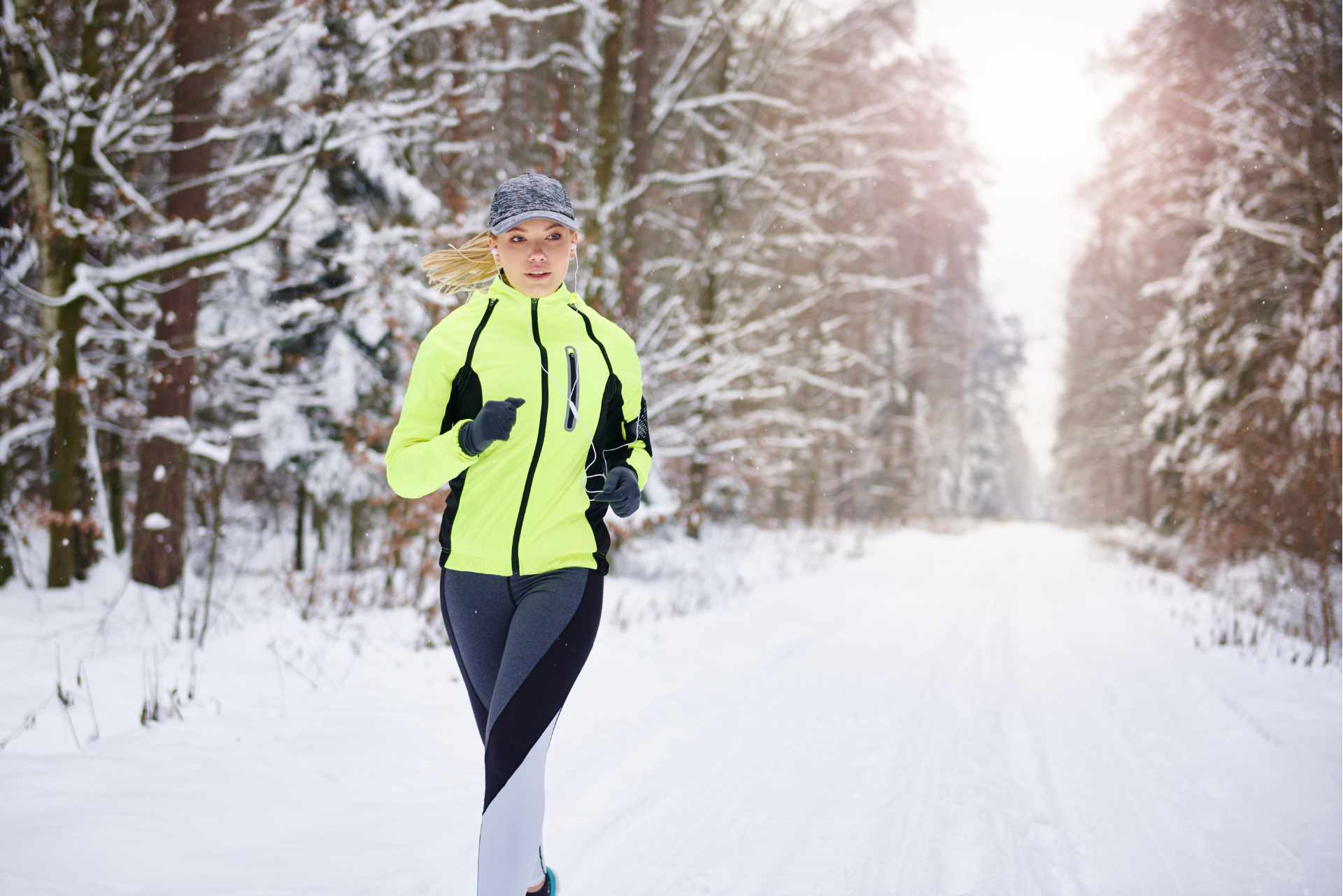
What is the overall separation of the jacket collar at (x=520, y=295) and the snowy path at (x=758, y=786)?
2.12 meters

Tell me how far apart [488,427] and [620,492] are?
1.41 feet

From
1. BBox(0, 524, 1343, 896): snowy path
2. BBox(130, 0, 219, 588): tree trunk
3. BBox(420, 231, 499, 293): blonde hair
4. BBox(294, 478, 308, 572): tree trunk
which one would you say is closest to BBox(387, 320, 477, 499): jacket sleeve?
BBox(420, 231, 499, 293): blonde hair

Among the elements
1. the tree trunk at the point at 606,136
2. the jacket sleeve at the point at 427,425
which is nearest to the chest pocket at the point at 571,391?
the jacket sleeve at the point at 427,425

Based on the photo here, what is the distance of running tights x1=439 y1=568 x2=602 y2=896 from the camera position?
2152mm

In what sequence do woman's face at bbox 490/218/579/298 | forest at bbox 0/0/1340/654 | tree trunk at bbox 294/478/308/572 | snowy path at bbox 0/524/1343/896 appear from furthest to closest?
tree trunk at bbox 294/478/308/572 < forest at bbox 0/0/1340/654 < snowy path at bbox 0/524/1343/896 < woman's face at bbox 490/218/579/298

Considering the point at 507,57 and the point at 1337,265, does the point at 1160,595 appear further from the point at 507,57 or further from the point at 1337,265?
the point at 507,57

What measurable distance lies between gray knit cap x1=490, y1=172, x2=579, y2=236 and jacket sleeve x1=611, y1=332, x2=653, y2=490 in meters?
0.42

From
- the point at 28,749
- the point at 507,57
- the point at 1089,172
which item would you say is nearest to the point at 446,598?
the point at 28,749

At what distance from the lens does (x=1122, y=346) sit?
24.6 metres

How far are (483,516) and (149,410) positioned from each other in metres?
8.51

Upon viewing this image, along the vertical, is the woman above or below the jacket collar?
below

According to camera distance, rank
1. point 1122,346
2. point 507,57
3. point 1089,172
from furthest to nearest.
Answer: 1. point 1122,346
2. point 1089,172
3. point 507,57

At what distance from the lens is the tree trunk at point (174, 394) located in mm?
8492

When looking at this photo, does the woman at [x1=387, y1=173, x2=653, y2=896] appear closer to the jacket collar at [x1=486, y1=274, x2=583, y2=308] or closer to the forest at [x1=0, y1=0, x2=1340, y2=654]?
the jacket collar at [x1=486, y1=274, x2=583, y2=308]
